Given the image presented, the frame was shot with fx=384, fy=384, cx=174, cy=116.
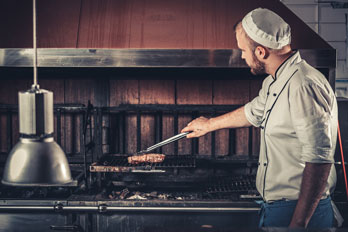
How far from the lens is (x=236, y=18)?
2.83 meters

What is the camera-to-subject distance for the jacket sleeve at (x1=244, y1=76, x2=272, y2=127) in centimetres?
231

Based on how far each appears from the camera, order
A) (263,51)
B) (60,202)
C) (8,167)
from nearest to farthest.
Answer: (8,167)
(263,51)
(60,202)

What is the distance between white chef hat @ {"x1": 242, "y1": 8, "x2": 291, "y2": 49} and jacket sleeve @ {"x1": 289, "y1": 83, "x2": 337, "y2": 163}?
293 mm

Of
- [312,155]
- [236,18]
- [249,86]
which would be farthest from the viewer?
[249,86]

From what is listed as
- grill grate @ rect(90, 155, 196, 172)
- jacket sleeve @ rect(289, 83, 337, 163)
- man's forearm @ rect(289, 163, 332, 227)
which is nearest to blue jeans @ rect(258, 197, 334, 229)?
man's forearm @ rect(289, 163, 332, 227)

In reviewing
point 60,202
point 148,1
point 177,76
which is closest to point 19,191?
point 60,202

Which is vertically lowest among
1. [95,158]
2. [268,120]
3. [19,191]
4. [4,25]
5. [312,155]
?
[19,191]

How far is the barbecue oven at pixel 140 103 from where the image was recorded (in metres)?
2.63

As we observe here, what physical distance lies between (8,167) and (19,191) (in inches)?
81.5

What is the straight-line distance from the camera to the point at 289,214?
1.90 meters

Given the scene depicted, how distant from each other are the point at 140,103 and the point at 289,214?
5.87 feet

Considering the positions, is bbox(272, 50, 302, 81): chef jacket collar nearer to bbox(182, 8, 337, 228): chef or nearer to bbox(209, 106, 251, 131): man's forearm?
bbox(182, 8, 337, 228): chef

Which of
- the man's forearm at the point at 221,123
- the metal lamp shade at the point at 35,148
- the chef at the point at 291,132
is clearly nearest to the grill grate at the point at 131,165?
the man's forearm at the point at 221,123

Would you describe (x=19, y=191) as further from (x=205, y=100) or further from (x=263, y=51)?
(x=263, y=51)
